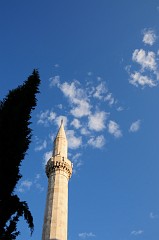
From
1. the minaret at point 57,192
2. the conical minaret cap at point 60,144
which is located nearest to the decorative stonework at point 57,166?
the minaret at point 57,192

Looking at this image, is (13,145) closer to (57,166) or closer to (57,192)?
(57,192)

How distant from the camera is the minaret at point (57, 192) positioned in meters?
29.3

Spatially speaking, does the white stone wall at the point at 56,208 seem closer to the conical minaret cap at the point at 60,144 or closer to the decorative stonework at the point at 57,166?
the decorative stonework at the point at 57,166

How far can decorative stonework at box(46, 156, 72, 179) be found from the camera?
34.0 m

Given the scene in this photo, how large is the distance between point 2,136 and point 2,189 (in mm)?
2089

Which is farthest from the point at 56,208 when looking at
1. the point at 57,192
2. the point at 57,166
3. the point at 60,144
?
the point at 60,144

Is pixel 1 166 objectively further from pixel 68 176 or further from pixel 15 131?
pixel 68 176

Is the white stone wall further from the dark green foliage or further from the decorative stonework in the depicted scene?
the dark green foliage

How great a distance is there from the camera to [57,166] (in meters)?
34.0

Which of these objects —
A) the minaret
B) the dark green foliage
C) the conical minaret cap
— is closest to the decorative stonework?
the minaret

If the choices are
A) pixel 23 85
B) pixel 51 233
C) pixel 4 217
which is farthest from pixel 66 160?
pixel 4 217

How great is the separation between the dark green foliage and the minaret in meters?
16.4

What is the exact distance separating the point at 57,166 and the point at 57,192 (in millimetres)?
3068

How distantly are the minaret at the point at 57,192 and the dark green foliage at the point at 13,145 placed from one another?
1636 cm
